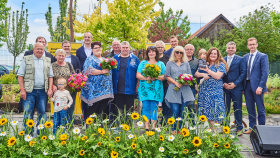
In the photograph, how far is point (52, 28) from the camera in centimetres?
2369

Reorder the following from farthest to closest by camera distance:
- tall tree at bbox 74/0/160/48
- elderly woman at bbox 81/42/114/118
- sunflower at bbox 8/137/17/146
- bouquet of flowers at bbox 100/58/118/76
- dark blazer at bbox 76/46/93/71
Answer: tall tree at bbox 74/0/160/48, dark blazer at bbox 76/46/93/71, elderly woman at bbox 81/42/114/118, bouquet of flowers at bbox 100/58/118/76, sunflower at bbox 8/137/17/146

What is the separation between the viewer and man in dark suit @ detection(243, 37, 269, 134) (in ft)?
16.6

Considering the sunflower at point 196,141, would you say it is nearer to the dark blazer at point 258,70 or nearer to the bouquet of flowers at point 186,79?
the bouquet of flowers at point 186,79

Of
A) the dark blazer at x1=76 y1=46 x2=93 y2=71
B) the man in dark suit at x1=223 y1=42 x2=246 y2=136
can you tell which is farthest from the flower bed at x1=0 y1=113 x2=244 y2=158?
the dark blazer at x1=76 y1=46 x2=93 y2=71

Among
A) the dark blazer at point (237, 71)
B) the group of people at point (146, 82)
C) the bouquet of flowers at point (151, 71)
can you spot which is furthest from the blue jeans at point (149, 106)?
the dark blazer at point (237, 71)

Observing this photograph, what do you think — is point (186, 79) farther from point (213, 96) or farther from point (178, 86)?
point (213, 96)

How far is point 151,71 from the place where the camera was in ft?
15.1

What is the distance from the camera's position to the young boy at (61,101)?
468 cm

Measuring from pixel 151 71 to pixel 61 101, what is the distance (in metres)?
1.89

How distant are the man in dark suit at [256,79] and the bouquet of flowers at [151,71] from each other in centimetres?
214

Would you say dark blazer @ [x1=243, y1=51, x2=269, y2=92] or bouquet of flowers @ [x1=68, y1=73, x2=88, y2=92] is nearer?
bouquet of flowers @ [x1=68, y1=73, x2=88, y2=92]

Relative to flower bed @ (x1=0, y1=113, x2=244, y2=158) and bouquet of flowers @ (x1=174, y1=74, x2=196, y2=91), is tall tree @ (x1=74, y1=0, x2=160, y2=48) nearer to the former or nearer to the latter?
bouquet of flowers @ (x1=174, y1=74, x2=196, y2=91)

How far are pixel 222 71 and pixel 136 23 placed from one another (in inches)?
261

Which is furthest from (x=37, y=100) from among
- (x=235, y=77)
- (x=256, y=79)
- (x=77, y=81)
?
(x=256, y=79)
